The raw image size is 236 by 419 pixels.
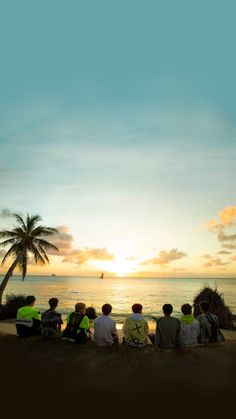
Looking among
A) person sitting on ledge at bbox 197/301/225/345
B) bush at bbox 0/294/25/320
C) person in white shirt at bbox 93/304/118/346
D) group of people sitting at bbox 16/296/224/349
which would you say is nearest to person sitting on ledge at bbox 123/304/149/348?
group of people sitting at bbox 16/296/224/349

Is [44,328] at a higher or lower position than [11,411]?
higher

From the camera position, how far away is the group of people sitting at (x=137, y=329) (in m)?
11.1

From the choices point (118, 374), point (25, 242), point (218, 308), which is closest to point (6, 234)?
point (25, 242)

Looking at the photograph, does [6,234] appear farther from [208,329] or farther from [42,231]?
[208,329]

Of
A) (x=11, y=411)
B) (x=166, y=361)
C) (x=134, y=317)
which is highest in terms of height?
(x=134, y=317)

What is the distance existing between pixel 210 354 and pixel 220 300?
14023mm

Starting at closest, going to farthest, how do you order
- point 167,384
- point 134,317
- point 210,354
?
point 167,384
point 210,354
point 134,317

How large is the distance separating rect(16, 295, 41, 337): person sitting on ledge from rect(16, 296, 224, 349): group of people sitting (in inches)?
1.3

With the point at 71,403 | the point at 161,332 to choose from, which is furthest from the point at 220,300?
the point at 71,403

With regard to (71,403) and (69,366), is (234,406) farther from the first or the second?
(69,366)

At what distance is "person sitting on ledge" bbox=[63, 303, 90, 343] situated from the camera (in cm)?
1171

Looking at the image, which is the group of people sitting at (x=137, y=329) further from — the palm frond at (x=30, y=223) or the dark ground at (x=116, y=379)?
the palm frond at (x=30, y=223)

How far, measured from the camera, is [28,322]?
12773mm

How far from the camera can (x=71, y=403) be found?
795 centimetres
